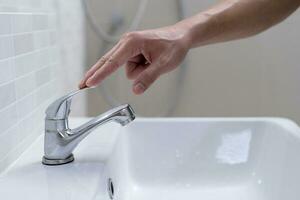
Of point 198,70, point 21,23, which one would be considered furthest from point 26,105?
point 198,70

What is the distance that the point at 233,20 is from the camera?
2.43 ft

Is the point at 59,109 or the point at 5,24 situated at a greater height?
the point at 5,24

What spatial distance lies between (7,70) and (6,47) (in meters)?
0.03

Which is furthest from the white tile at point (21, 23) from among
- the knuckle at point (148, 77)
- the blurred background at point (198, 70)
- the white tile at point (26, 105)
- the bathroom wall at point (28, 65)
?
the blurred background at point (198, 70)

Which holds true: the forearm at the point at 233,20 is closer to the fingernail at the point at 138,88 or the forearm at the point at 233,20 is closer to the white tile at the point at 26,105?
the fingernail at the point at 138,88

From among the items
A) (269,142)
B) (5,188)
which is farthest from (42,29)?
(269,142)

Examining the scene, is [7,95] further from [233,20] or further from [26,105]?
[233,20]

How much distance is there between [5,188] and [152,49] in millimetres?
296

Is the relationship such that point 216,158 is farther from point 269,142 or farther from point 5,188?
point 5,188

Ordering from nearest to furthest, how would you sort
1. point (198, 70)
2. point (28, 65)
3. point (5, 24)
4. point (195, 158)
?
point (5, 24)
point (28, 65)
point (195, 158)
point (198, 70)

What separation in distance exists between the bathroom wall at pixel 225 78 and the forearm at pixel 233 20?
1.45ft

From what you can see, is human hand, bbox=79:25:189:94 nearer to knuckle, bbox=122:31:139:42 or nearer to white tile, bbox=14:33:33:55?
knuckle, bbox=122:31:139:42

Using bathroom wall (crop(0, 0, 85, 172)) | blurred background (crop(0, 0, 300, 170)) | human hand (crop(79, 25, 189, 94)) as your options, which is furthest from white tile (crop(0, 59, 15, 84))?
blurred background (crop(0, 0, 300, 170))

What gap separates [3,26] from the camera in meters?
0.56
